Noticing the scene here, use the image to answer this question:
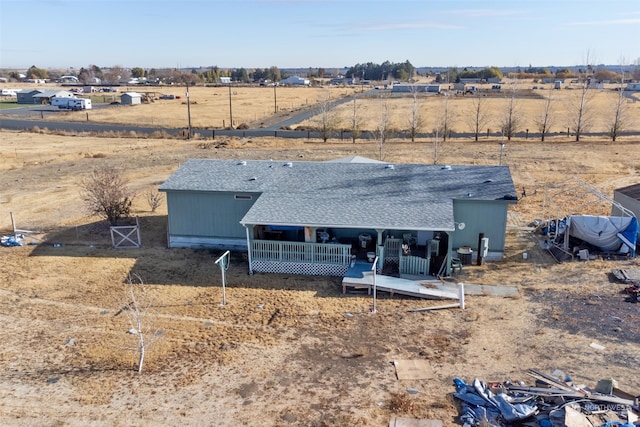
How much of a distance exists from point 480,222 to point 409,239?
3047 millimetres

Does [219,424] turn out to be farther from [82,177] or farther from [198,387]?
[82,177]

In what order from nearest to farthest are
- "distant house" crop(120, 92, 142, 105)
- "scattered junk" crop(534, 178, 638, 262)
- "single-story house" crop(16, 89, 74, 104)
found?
"scattered junk" crop(534, 178, 638, 262), "distant house" crop(120, 92, 142, 105), "single-story house" crop(16, 89, 74, 104)

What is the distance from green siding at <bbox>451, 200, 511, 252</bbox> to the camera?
21.8 metres

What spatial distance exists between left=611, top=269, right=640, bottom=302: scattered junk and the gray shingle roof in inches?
196

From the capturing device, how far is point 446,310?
17.9 metres

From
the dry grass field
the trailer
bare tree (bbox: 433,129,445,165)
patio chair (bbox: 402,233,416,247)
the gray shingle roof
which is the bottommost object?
the dry grass field

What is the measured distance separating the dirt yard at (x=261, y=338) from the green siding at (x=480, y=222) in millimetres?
1156

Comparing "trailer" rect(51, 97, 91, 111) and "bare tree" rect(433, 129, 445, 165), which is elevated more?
"trailer" rect(51, 97, 91, 111)

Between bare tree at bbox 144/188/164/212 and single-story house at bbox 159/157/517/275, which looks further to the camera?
bare tree at bbox 144/188/164/212

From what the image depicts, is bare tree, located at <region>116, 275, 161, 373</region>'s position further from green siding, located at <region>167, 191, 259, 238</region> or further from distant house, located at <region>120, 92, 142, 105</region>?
distant house, located at <region>120, 92, 142, 105</region>

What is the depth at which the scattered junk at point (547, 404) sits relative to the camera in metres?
11.7

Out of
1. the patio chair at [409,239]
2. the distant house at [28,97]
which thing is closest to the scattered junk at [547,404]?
the patio chair at [409,239]

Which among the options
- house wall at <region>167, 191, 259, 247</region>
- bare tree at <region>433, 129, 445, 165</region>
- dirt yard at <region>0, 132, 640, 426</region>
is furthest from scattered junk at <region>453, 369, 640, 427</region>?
bare tree at <region>433, 129, 445, 165</region>

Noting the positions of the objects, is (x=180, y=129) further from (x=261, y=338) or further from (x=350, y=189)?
(x=261, y=338)
